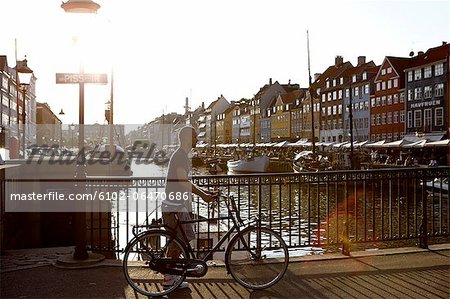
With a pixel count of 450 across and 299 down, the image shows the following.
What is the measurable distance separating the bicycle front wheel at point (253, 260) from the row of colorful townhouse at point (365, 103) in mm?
49960

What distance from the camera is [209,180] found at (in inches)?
359

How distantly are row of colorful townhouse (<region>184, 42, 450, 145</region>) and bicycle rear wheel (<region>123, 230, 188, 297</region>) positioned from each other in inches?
1991

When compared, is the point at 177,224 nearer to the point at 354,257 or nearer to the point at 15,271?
the point at 15,271

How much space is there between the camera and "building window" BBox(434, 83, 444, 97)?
69300 mm

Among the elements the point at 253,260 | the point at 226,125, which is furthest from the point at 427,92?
the point at 226,125

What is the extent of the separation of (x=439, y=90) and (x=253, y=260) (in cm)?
6875

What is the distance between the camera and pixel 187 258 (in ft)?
22.3

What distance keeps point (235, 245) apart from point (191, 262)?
23.5 inches

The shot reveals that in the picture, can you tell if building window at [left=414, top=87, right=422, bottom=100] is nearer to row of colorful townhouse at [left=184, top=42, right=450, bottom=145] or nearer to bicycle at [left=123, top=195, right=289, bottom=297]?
row of colorful townhouse at [left=184, top=42, right=450, bottom=145]

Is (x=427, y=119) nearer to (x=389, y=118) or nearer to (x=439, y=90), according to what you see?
(x=439, y=90)

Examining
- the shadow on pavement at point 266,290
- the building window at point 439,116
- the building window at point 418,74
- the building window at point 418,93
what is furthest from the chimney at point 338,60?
the shadow on pavement at point 266,290

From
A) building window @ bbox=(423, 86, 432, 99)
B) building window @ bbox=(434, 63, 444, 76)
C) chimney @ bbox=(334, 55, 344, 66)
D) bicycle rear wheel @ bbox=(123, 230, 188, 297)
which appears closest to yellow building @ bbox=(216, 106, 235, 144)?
chimney @ bbox=(334, 55, 344, 66)

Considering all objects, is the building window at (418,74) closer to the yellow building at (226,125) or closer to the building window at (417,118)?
the building window at (417,118)

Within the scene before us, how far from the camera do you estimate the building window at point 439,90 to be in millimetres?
69300
